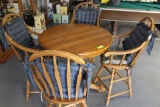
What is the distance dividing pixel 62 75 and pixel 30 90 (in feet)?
3.61

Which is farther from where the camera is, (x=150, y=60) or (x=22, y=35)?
(x=150, y=60)

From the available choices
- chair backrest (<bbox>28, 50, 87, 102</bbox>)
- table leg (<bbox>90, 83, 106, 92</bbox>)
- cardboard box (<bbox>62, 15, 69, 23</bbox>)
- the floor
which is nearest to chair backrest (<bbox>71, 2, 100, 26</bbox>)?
the floor

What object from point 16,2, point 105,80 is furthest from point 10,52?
point 105,80

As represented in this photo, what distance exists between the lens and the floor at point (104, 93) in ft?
6.55

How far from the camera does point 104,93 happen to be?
215 cm

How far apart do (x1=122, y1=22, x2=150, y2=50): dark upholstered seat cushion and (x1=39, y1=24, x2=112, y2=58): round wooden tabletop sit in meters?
0.29

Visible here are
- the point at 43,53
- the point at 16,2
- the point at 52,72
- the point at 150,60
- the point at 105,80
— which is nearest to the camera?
the point at 43,53

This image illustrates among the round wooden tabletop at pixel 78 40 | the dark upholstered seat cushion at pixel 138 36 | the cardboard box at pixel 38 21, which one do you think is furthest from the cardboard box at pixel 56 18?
the dark upholstered seat cushion at pixel 138 36

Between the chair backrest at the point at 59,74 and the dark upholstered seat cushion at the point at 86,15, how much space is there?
154 centimetres

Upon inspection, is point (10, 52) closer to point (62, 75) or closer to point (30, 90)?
point (30, 90)

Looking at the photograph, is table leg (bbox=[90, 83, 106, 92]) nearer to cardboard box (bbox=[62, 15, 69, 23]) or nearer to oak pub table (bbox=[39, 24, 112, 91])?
oak pub table (bbox=[39, 24, 112, 91])

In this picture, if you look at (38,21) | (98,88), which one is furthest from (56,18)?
(98,88)

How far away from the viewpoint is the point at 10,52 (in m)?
2.99

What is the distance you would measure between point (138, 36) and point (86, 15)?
1075mm
